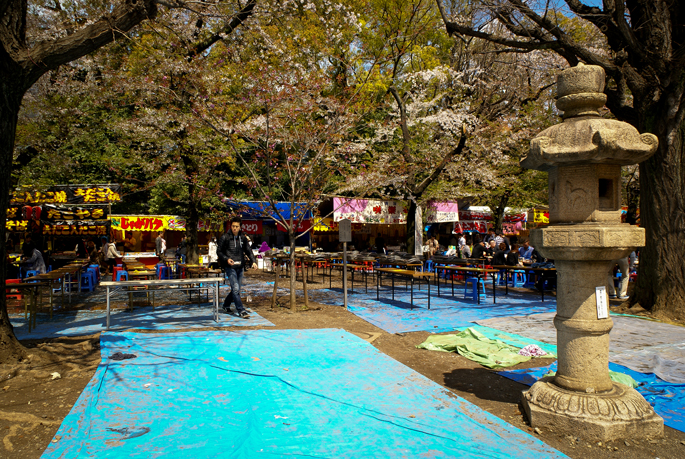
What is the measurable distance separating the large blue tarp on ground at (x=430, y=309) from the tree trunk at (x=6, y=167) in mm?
5791

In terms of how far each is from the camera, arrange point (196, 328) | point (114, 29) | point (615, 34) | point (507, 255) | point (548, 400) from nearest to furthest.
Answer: point (548, 400)
point (114, 29)
point (196, 328)
point (615, 34)
point (507, 255)

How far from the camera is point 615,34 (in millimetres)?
9375

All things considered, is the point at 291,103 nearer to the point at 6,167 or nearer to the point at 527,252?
the point at 6,167

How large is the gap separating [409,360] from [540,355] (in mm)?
1942

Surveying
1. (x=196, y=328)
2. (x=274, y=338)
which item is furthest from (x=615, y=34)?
(x=196, y=328)

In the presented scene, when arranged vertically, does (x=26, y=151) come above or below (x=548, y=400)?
above

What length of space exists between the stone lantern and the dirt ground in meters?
0.18

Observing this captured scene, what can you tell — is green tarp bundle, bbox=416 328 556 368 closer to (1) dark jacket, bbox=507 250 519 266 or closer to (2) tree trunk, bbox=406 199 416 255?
(1) dark jacket, bbox=507 250 519 266

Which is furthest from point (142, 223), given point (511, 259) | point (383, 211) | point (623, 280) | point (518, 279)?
point (623, 280)

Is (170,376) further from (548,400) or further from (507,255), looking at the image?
(507,255)

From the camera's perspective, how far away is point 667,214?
8.84 m

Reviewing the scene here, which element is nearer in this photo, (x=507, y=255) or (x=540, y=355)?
(x=540, y=355)

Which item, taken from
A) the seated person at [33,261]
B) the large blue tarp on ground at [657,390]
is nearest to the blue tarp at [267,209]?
the seated person at [33,261]

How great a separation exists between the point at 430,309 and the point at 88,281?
10729 mm
